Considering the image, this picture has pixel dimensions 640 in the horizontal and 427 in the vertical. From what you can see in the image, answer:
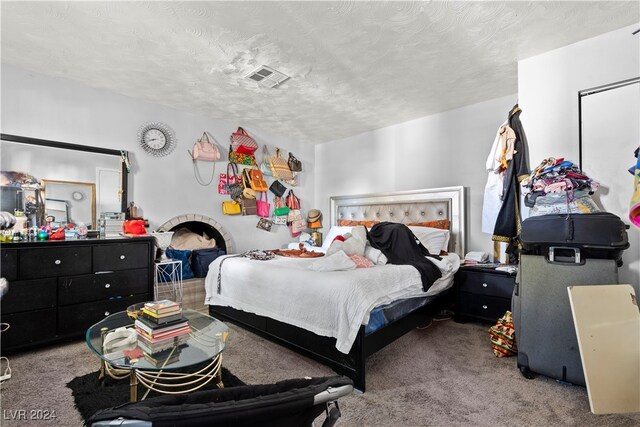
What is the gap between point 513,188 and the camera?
2.86 meters

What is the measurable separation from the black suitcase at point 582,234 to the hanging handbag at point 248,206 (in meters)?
3.44

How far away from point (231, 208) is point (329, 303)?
2.70 meters

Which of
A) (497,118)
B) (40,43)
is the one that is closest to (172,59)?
(40,43)

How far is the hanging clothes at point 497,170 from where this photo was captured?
288 cm

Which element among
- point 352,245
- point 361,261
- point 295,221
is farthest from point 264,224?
point 361,261

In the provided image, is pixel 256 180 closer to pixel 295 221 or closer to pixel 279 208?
pixel 279 208

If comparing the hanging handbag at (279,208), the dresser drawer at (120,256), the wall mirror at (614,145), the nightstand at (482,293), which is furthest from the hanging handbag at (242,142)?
the wall mirror at (614,145)

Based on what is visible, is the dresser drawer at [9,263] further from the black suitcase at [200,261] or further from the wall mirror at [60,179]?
the black suitcase at [200,261]

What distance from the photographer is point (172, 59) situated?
2.69 meters

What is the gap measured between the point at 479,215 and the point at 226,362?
304 centimetres

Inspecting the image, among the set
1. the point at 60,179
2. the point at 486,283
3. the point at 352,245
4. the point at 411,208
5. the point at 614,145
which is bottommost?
the point at 486,283

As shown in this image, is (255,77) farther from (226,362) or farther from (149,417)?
(149,417)

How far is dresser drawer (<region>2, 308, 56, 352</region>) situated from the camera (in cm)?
239

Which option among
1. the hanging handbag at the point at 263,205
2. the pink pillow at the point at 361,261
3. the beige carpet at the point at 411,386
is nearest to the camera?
the beige carpet at the point at 411,386
